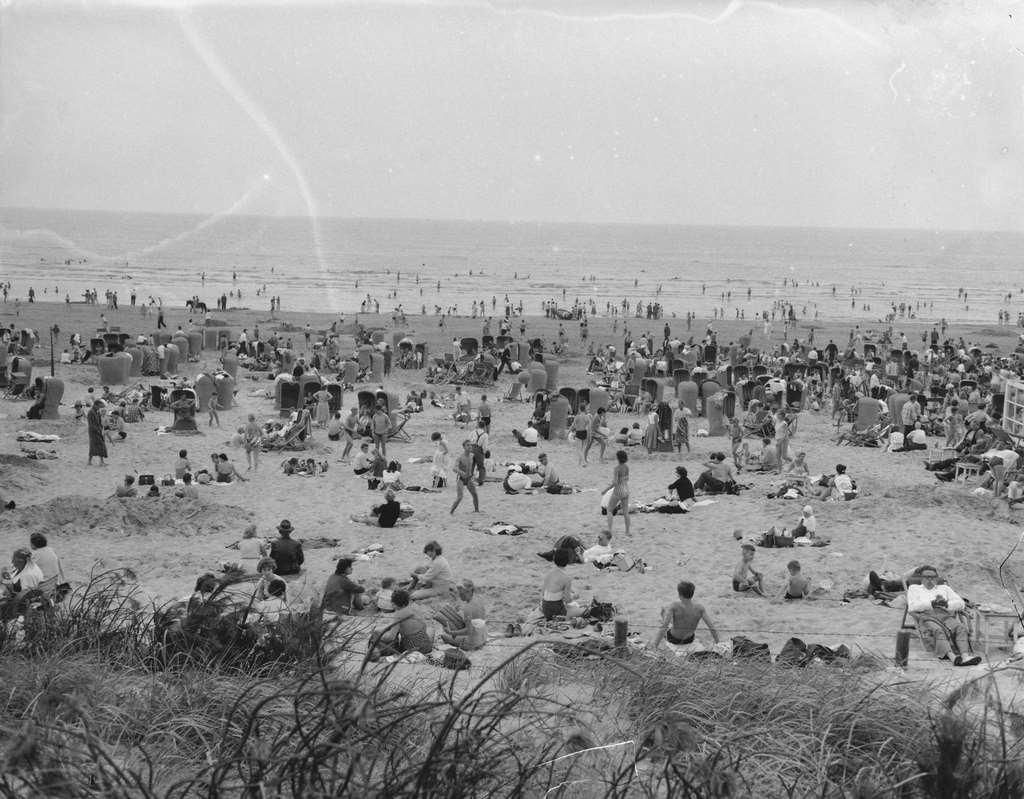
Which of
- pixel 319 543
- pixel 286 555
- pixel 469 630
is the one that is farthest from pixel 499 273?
pixel 469 630

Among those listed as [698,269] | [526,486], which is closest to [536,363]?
[526,486]

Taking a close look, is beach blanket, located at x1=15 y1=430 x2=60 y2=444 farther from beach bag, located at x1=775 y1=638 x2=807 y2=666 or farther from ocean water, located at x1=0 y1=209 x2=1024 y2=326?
ocean water, located at x1=0 y1=209 x2=1024 y2=326

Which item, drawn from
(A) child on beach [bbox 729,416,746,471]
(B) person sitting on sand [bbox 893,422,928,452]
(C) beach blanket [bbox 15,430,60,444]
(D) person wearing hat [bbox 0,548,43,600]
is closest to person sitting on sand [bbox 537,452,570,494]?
(A) child on beach [bbox 729,416,746,471]

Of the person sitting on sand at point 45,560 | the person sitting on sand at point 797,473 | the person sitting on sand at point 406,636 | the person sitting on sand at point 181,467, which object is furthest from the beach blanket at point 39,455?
the person sitting on sand at point 797,473

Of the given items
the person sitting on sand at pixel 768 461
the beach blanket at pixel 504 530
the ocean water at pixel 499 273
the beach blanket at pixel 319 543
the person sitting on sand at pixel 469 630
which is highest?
the ocean water at pixel 499 273

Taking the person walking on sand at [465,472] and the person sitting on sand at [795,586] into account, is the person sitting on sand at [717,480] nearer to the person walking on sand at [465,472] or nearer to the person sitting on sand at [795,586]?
the person walking on sand at [465,472]
